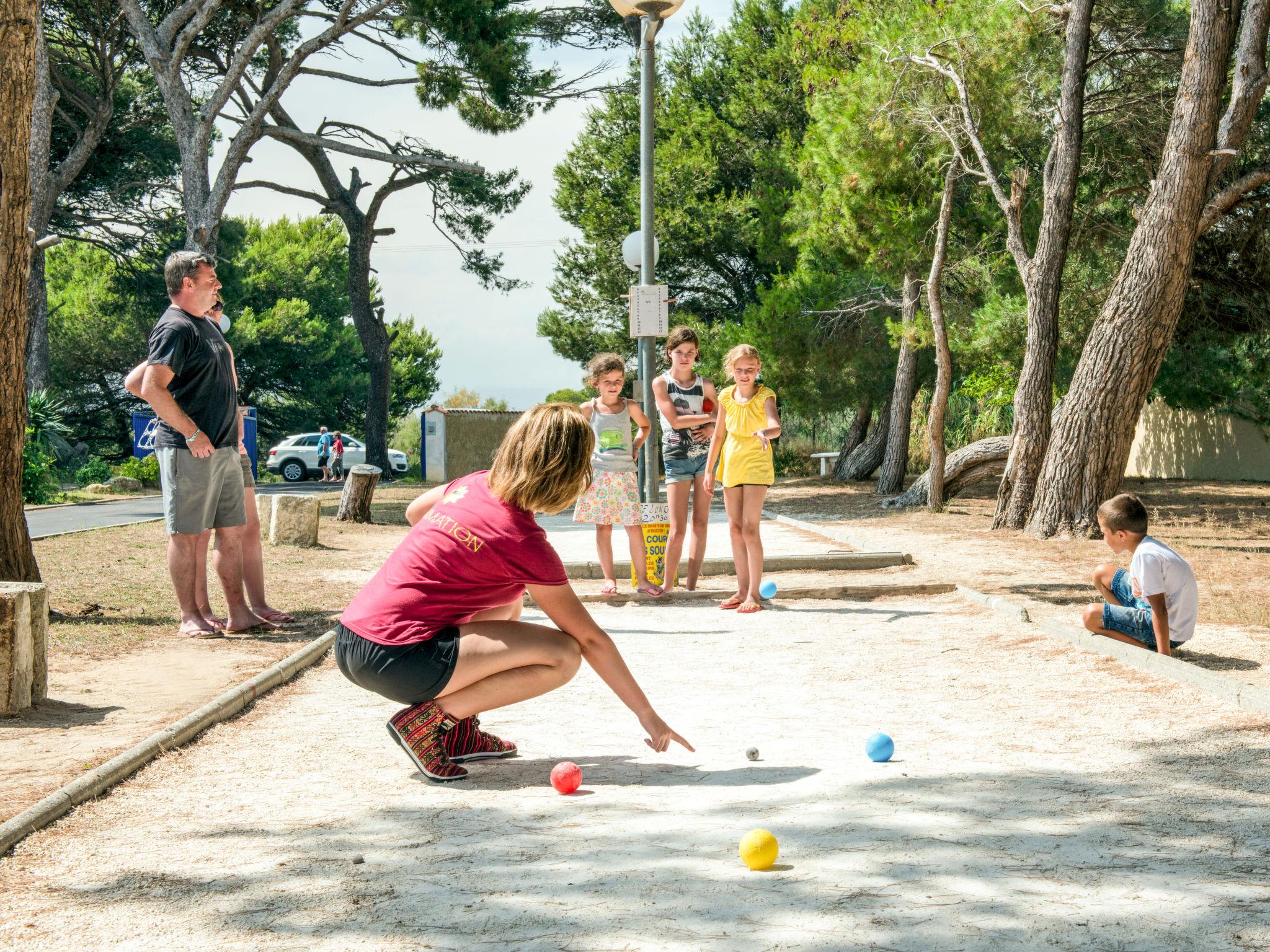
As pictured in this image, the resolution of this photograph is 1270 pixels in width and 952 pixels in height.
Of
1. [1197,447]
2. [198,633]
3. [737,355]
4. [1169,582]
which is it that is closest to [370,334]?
[1197,447]

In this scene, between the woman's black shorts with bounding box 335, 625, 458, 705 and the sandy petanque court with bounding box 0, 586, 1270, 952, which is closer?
the sandy petanque court with bounding box 0, 586, 1270, 952

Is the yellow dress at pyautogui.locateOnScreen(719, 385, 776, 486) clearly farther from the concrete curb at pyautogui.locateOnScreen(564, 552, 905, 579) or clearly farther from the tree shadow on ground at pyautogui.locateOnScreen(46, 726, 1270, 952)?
the tree shadow on ground at pyautogui.locateOnScreen(46, 726, 1270, 952)

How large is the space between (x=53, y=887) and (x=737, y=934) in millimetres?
1872

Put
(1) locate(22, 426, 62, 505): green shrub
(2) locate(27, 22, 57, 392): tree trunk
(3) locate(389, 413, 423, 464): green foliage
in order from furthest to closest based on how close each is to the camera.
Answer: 1. (3) locate(389, 413, 423, 464): green foliage
2. (1) locate(22, 426, 62, 505): green shrub
3. (2) locate(27, 22, 57, 392): tree trunk

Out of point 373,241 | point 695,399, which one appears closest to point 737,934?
point 695,399

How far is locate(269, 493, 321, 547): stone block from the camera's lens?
13320 mm

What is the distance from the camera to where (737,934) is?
9.25 feet

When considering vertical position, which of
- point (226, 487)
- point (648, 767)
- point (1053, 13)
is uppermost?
point (1053, 13)

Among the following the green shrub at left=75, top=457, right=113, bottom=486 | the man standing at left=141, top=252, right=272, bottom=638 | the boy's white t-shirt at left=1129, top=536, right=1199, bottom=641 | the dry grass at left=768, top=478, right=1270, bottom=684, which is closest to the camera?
the boy's white t-shirt at left=1129, top=536, right=1199, bottom=641

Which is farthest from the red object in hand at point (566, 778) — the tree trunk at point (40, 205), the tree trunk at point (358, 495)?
the tree trunk at point (358, 495)

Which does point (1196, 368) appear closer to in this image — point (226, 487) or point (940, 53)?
point (940, 53)

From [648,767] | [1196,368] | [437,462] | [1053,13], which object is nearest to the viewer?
[648,767]

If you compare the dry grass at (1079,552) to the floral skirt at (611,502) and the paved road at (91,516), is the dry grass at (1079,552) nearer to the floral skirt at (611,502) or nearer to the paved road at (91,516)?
the floral skirt at (611,502)

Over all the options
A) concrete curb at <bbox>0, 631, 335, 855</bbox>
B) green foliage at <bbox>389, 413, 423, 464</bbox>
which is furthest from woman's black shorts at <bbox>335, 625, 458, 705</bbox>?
green foliage at <bbox>389, 413, 423, 464</bbox>
